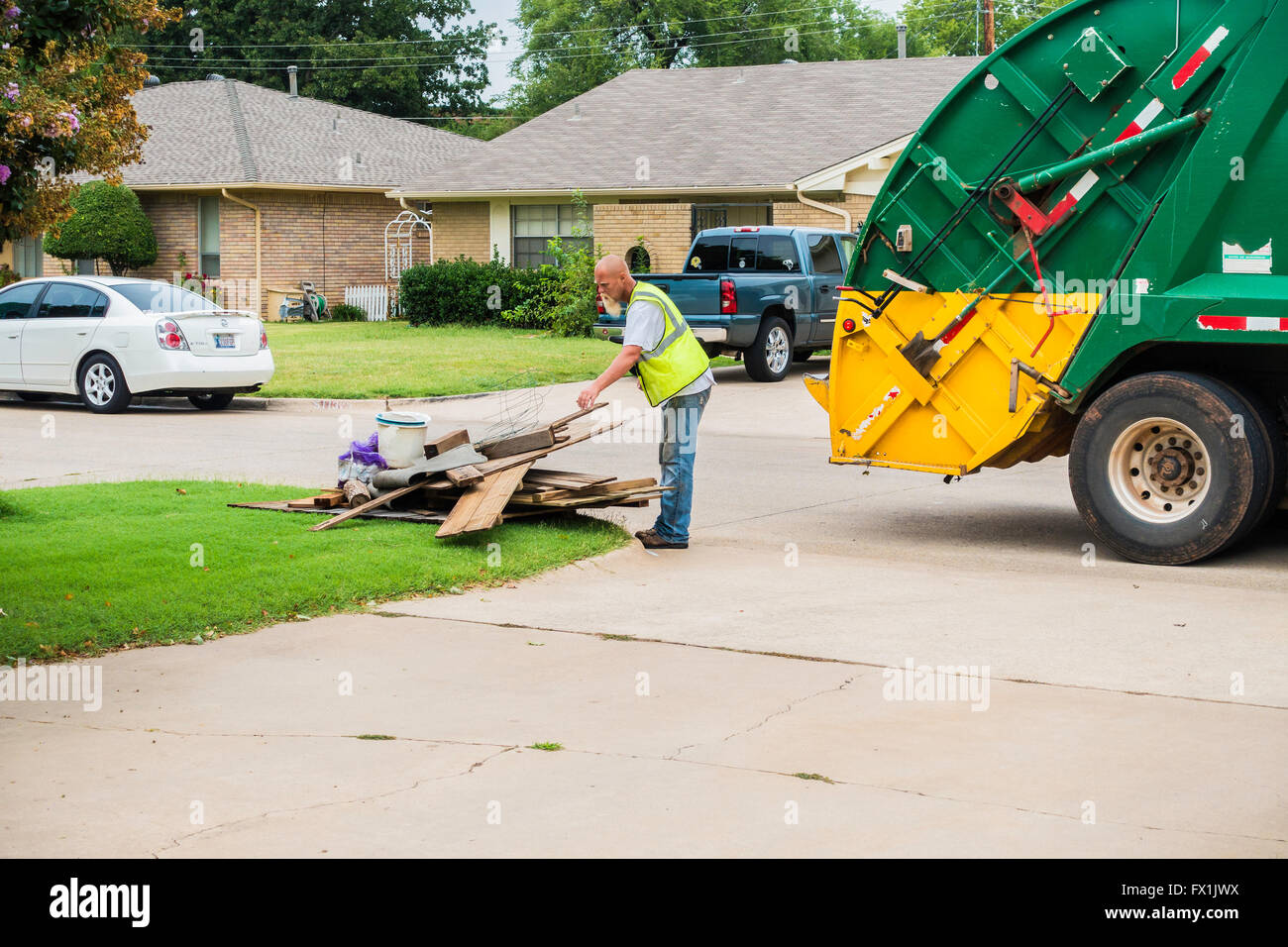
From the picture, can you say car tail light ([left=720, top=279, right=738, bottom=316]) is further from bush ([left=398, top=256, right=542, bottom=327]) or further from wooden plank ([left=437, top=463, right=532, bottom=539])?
wooden plank ([left=437, top=463, right=532, bottom=539])

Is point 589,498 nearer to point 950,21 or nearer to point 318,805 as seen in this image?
point 318,805

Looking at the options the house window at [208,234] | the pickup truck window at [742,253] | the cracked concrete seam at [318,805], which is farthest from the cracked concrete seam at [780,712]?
the house window at [208,234]

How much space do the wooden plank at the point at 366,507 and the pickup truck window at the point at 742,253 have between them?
13485 millimetres

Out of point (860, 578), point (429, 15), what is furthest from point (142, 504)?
point (429, 15)

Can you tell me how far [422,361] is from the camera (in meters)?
24.0

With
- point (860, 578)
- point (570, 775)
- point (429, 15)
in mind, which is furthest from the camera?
point (429, 15)

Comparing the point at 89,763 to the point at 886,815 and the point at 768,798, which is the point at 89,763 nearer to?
the point at 768,798

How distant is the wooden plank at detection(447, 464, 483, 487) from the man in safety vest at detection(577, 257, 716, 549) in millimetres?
933

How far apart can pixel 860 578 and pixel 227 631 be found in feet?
12.7

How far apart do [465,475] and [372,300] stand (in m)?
28.3

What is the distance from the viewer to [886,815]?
491 cm

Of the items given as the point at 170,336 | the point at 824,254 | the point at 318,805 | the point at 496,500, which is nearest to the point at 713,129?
the point at 824,254

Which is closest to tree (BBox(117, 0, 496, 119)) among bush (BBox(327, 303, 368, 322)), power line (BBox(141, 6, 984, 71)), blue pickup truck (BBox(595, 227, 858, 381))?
power line (BBox(141, 6, 984, 71))

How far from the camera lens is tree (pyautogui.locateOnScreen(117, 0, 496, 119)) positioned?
57.2 meters
